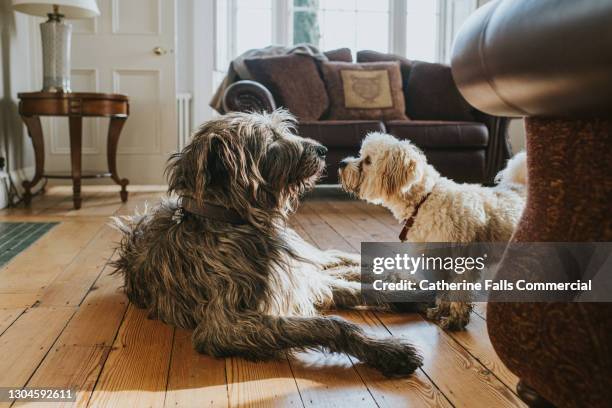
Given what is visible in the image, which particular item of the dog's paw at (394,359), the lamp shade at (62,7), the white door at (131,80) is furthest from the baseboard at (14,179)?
the dog's paw at (394,359)

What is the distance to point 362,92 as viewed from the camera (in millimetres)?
5324

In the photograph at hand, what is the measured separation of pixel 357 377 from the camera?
1.51 m

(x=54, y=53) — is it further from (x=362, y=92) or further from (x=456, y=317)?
(x=456, y=317)

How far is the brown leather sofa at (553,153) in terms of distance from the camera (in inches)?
30.4

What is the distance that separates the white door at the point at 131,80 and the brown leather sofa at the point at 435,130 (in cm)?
144

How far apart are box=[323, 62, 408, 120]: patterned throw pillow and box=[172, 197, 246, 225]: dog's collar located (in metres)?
3.56

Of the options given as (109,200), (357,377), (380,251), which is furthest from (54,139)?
Result: (357,377)

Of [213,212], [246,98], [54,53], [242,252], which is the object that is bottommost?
[242,252]

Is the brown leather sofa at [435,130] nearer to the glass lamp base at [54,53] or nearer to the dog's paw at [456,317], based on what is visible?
the glass lamp base at [54,53]

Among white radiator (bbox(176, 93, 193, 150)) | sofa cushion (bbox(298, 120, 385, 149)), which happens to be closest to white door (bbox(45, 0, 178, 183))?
white radiator (bbox(176, 93, 193, 150))

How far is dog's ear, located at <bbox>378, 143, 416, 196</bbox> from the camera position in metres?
2.35

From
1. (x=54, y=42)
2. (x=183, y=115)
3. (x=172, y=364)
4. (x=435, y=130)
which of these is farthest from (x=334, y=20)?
(x=172, y=364)

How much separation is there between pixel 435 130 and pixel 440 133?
0.15 ft

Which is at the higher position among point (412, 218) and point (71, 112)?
point (71, 112)
